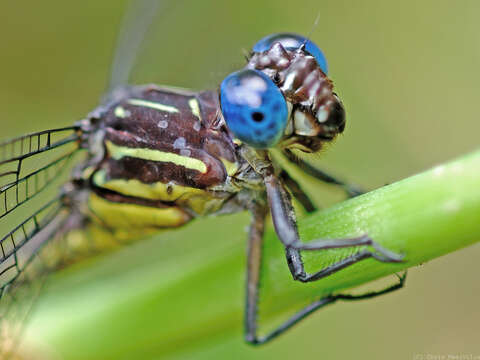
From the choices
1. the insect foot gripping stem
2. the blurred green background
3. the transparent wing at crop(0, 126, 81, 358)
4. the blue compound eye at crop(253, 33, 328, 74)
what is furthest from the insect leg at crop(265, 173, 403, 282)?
the blurred green background

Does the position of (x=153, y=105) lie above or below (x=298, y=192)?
above

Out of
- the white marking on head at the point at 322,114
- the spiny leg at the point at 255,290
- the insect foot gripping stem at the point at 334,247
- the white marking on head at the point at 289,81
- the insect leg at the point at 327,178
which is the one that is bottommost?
the insect foot gripping stem at the point at 334,247

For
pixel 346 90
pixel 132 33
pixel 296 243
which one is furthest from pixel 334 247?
pixel 346 90

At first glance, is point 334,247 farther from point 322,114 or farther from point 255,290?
point 255,290

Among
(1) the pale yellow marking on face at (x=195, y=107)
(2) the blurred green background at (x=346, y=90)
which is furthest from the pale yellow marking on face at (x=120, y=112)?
(2) the blurred green background at (x=346, y=90)

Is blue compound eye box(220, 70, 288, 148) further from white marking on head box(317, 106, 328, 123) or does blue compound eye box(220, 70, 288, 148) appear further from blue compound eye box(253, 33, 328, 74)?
blue compound eye box(253, 33, 328, 74)

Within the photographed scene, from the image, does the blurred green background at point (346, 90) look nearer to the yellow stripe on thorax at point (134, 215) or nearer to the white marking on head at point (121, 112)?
the yellow stripe on thorax at point (134, 215)

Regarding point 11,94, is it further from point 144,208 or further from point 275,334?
point 275,334
